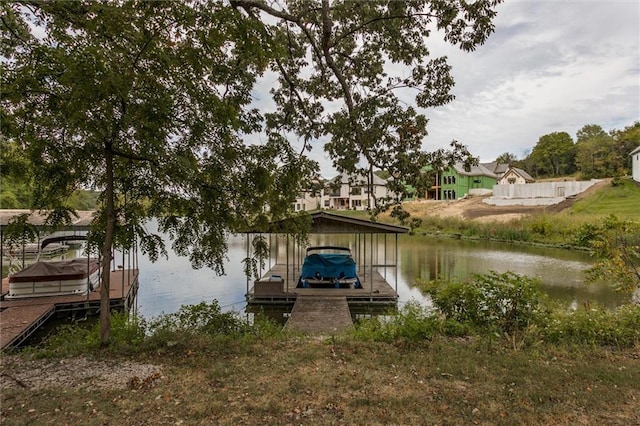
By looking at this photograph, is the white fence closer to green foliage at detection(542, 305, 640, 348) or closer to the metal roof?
green foliage at detection(542, 305, 640, 348)

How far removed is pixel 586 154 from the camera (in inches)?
1981

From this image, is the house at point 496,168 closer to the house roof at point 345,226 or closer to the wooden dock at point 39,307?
the house roof at point 345,226

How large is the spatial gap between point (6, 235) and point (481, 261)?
2197 centimetres

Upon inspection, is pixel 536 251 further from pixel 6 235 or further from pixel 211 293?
pixel 6 235

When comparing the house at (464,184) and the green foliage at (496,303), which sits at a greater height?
the house at (464,184)

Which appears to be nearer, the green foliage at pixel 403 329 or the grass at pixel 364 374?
the grass at pixel 364 374

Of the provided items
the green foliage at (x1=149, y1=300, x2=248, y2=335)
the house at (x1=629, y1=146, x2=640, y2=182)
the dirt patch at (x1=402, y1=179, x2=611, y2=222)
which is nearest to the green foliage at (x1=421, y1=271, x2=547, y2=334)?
the green foliage at (x1=149, y1=300, x2=248, y2=335)

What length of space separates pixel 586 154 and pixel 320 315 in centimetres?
5464

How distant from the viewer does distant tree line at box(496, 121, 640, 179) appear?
48.0 m

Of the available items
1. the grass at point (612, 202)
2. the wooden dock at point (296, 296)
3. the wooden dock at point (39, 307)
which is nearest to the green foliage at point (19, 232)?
the wooden dock at point (39, 307)

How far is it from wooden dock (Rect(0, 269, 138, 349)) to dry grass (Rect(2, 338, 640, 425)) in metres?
5.87

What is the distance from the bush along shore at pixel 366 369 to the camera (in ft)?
12.4

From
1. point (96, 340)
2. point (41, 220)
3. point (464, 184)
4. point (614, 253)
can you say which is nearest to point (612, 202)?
point (464, 184)

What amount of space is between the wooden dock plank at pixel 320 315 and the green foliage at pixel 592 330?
13.5 feet
